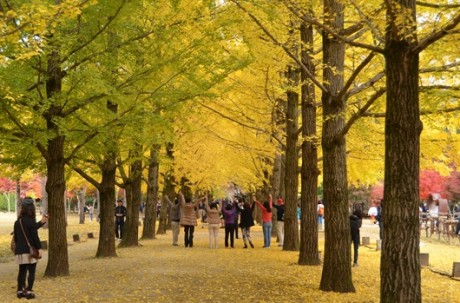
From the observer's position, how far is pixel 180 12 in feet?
33.6

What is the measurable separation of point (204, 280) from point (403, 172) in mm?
5931

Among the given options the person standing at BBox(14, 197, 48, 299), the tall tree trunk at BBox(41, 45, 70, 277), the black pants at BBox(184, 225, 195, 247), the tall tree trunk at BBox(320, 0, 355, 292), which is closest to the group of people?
the black pants at BBox(184, 225, 195, 247)

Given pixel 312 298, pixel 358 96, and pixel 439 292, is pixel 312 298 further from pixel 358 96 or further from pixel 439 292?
pixel 358 96

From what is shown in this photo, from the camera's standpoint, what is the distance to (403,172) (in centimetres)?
568

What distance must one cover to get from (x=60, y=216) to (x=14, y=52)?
11.9 ft

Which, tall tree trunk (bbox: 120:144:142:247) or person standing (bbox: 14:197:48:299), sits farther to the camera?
tall tree trunk (bbox: 120:144:142:247)

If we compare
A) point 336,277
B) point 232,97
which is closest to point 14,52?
point 336,277

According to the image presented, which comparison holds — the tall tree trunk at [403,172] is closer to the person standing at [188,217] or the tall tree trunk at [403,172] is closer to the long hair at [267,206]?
the person standing at [188,217]

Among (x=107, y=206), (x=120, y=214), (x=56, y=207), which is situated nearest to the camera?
(x=56, y=207)

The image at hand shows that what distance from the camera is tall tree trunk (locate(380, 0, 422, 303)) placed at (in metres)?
5.64

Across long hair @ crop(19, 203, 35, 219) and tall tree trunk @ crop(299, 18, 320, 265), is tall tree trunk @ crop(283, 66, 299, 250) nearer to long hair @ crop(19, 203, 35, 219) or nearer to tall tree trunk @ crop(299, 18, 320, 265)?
tall tree trunk @ crop(299, 18, 320, 265)

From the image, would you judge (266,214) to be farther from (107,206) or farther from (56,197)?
(56,197)

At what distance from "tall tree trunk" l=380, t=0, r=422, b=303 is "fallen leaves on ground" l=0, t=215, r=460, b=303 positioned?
313 centimetres

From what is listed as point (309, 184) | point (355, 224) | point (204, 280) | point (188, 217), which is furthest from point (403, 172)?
point (188, 217)
